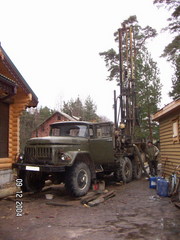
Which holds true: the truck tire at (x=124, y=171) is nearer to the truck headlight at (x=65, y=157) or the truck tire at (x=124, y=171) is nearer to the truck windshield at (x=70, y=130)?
the truck windshield at (x=70, y=130)

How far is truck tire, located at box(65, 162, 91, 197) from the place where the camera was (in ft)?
22.3

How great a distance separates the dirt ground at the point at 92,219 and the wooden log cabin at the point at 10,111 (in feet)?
7.17

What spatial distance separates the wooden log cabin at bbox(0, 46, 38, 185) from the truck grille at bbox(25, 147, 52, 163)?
2.06m

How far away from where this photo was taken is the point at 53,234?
13.9 feet

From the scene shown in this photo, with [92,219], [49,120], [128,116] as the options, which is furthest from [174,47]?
[49,120]

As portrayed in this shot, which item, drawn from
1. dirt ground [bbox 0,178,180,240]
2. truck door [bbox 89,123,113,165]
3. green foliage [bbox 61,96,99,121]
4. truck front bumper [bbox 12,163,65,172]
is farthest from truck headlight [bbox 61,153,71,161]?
green foliage [bbox 61,96,99,121]

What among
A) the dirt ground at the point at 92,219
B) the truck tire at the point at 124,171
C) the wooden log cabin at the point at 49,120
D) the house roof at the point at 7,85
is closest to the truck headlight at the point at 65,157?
the dirt ground at the point at 92,219

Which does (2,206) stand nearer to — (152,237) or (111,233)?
(111,233)

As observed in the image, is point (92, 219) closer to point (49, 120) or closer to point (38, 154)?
point (38, 154)

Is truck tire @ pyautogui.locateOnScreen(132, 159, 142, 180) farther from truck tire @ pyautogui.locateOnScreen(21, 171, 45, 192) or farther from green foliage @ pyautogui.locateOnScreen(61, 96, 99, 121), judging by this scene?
green foliage @ pyautogui.locateOnScreen(61, 96, 99, 121)

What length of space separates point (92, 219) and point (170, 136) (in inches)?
239

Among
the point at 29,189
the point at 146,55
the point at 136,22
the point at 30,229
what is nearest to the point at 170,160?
the point at 29,189

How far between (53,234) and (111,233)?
982mm

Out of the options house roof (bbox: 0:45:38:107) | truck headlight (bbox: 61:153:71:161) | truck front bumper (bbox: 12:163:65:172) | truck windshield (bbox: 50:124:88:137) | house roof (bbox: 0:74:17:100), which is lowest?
truck front bumper (bbox: 12:163:65:172)
